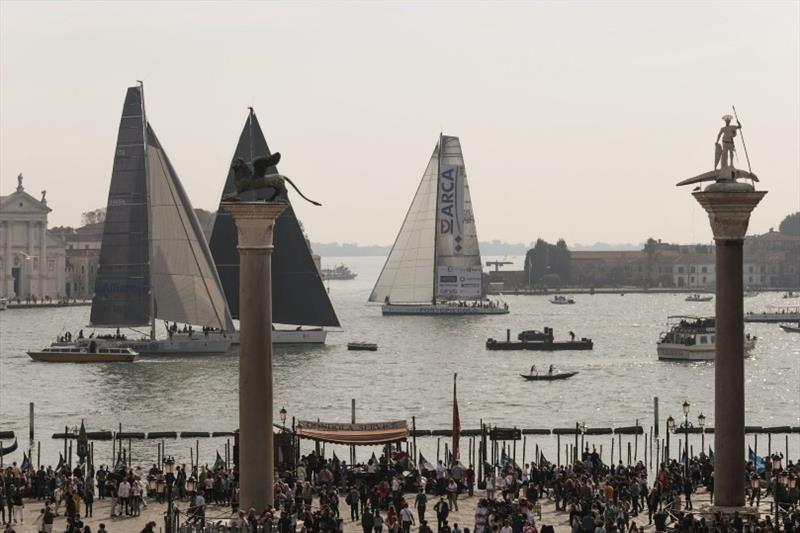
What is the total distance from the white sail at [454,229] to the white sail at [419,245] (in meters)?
0.76

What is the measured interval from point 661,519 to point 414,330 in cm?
9550

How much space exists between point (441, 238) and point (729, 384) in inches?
4278

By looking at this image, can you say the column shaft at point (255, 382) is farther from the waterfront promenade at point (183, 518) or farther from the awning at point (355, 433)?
the awning at point (355, 433)

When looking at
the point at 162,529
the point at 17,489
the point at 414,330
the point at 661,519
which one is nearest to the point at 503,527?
the point at 661,519

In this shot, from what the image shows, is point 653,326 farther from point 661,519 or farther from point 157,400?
point 661,519

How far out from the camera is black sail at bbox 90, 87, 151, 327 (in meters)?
89.2

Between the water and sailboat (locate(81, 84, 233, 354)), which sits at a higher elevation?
sailboat (locate(81, 84, 233, 354))

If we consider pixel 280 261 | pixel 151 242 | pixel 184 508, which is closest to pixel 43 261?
pixel 280 261

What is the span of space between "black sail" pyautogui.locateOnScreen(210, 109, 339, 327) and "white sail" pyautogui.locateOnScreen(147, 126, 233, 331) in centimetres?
385

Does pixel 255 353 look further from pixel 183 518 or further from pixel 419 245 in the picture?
pixel 419 245

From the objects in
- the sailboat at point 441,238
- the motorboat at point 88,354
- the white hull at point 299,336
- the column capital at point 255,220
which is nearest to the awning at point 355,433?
the column capital at point 255,220

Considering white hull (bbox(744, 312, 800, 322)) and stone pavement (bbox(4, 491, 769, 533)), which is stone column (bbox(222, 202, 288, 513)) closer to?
stone pavement (bbox(4, 491, 769, 533))

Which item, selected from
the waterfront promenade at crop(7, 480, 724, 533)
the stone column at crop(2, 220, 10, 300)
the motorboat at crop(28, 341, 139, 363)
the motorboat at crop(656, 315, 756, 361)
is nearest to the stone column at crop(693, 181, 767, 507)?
the waterfront promenade at crop(7, 480, 724, 533)

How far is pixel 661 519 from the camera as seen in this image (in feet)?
98.2
